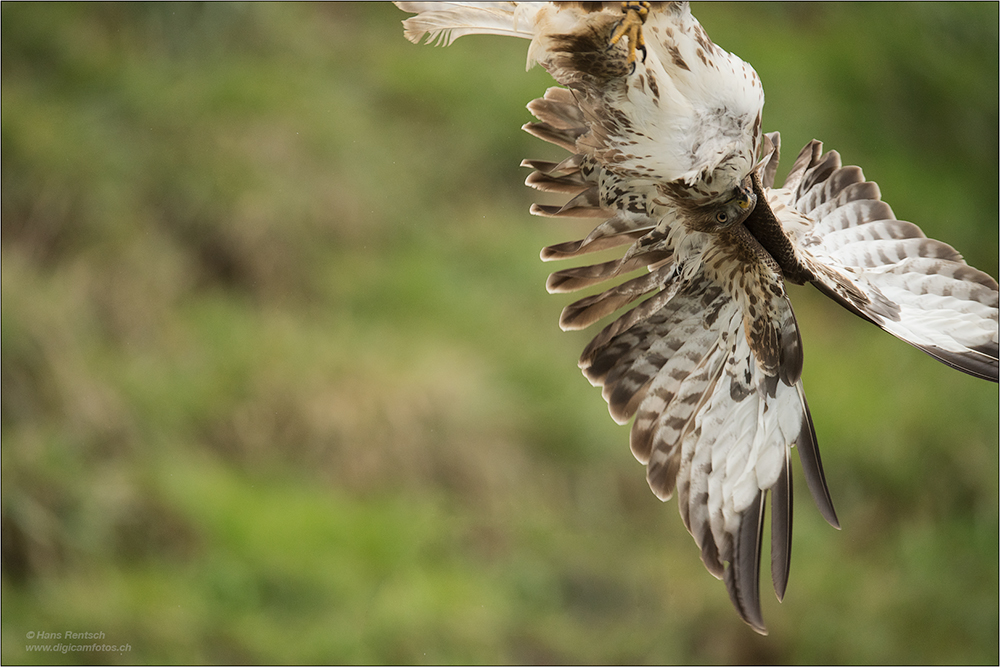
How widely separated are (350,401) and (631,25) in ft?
9.33

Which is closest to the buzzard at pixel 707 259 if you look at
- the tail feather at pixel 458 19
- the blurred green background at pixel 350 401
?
the tail feather at pixel 458 19

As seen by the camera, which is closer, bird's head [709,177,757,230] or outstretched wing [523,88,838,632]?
bird's head [709,177,757,230]

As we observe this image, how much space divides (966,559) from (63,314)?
4.17m

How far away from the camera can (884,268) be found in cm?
220

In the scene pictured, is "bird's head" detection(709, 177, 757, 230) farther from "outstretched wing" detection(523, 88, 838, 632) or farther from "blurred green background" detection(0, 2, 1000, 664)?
"blurred green background" detection(0, 2, 1000, 664)

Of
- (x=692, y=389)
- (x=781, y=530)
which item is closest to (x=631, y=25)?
(x=692, y=389)

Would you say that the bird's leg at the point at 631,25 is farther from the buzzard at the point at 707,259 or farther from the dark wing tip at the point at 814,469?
the dark wing tip at the point at 814,469

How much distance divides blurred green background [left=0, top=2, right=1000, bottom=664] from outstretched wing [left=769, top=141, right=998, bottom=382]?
2360mm

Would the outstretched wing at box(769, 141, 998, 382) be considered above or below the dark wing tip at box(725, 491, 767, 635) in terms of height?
above

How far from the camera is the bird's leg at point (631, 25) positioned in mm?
1705

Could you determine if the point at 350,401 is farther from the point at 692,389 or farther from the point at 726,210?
the point at 726,210

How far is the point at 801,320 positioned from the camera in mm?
5582

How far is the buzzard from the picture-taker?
5.88ft

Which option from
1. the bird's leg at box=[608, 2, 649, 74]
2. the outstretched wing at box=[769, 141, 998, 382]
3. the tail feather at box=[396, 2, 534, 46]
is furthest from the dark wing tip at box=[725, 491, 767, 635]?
the tail feather at box=[396, 2, 534, 46]
